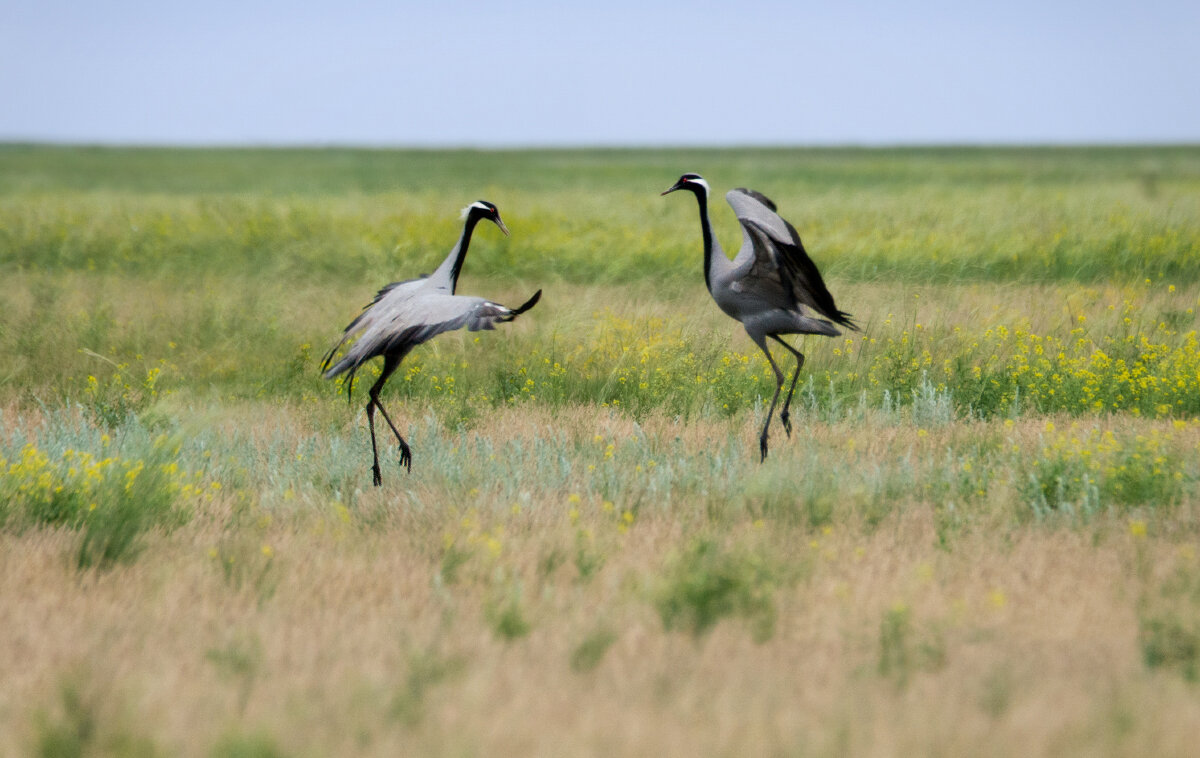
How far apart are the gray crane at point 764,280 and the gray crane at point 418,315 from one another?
149 cm

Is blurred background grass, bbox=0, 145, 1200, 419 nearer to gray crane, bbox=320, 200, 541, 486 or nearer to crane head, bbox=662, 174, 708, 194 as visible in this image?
crane head, bbox=662, 174, 708, 194

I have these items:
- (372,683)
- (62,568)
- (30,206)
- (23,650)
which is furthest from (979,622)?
(30,206)

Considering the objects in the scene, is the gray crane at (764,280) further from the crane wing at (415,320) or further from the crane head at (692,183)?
the crane wing at (415,320)

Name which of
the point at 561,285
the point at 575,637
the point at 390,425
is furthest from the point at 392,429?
the point at 561,285

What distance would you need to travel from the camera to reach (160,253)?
18.5 metres

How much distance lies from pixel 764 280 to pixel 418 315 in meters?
2.30

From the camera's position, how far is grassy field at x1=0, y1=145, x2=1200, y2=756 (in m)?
3.51

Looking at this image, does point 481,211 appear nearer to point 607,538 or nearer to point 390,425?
point 390,425

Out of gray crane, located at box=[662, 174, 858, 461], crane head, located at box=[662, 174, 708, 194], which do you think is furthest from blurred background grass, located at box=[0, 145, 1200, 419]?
crane head, located at box=[662, 174, 708, 194]

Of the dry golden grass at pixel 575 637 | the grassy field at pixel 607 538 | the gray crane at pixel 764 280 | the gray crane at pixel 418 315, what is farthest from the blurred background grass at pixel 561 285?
the dry golden grass at pixel 575 637

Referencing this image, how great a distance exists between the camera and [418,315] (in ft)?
18.9

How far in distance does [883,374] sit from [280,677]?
6.49 metres

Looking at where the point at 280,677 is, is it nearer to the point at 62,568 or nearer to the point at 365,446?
the point at 62,568

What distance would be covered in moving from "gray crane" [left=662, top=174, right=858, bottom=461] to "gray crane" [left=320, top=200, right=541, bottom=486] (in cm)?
149
